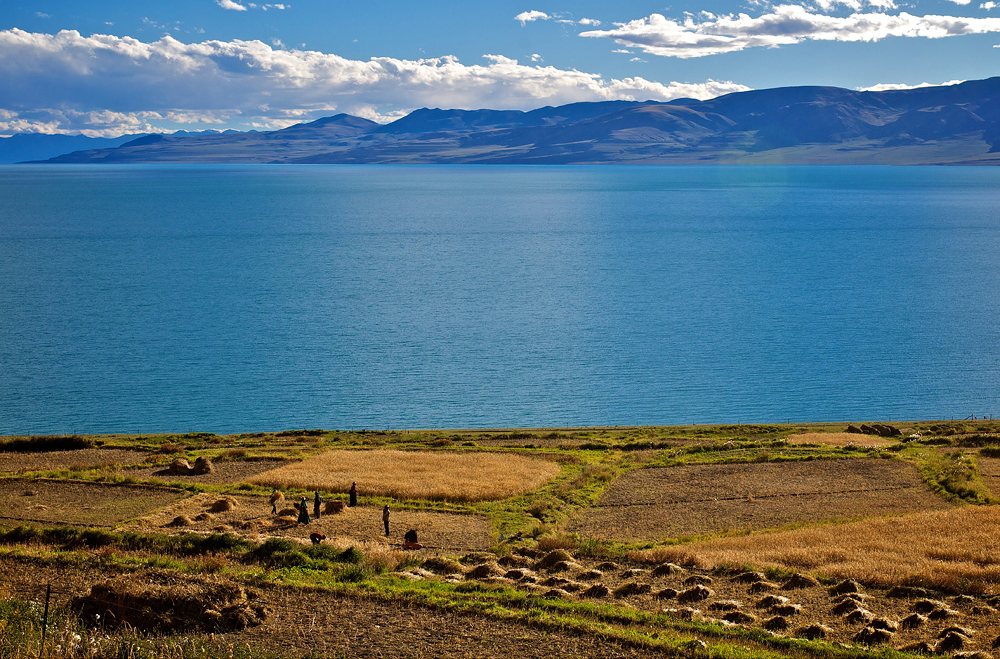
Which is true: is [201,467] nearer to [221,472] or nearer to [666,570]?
[221,472]

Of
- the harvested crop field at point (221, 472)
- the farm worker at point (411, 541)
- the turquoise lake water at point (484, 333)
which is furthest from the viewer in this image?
the turquoise lake water at point (484, 333)

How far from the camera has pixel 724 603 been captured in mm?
23172

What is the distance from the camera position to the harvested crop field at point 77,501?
32.2 m

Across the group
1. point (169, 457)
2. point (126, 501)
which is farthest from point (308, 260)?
point (126, 501)

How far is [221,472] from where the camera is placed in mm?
41312

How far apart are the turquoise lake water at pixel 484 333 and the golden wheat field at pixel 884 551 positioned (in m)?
27.5

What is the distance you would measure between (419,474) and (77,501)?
14.6m

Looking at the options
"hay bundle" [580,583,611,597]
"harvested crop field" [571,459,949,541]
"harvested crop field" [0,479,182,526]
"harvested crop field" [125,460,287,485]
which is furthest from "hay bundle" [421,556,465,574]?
"harvested crop field" [125,460,287,485]

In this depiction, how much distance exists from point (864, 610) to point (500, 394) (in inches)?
1675

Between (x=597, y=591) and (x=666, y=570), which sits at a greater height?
(x=597, y=591)

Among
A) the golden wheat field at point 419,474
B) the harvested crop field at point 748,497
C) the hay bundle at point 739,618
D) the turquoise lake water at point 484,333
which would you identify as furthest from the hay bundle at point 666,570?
the turquoise lake water at point 484,333

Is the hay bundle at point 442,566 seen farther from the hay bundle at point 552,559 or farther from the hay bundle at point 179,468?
the hay bundle at point 179,468

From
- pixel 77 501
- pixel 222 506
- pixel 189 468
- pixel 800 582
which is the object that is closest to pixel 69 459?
pixel 189 468

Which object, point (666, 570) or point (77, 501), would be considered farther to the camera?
point (77, 501)
